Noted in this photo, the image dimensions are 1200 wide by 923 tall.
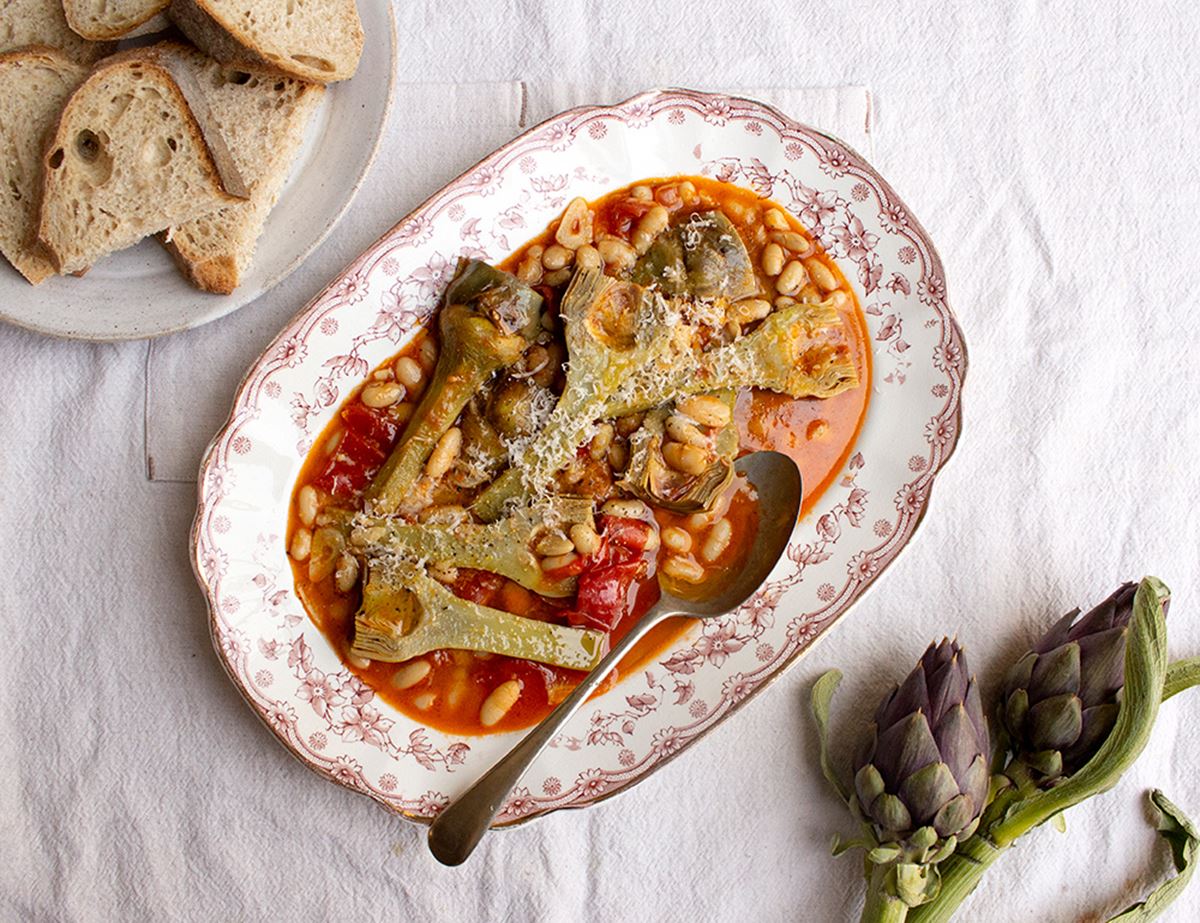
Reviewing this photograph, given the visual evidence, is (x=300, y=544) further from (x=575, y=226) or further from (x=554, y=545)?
(x=575, y=226)

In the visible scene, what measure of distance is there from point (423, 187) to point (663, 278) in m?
0.49

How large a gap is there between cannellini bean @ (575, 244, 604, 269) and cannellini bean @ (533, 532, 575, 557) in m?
0.48

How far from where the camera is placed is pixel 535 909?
2062mm

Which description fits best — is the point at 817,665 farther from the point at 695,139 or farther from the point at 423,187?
the point at 423,187

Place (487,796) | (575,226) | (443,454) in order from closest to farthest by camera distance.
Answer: (487,796) → (443,454) → (575,226)

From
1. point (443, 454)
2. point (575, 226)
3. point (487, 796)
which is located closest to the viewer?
point (487, 796)

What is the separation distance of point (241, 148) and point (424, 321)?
44 centimetres

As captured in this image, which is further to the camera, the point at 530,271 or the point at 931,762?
the point at 530,271

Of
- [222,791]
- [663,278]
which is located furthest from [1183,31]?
[222,791]

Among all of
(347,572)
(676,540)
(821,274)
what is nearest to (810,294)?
(821,274)

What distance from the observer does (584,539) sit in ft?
6.36

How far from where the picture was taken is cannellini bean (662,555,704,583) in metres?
1.99

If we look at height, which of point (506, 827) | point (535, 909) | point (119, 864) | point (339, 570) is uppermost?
point (339, 570)

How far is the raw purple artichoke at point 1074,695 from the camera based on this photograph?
6.40ft
